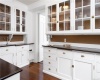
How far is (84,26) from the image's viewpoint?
2.48 m

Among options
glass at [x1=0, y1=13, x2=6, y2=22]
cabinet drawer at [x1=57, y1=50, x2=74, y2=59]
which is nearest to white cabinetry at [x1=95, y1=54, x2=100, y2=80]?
cabinet drawer at [x1=57, y1=50, x2=74, y2=59]

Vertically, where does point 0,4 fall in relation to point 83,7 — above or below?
above

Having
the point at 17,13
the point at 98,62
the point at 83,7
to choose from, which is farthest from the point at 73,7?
the point at 17,13

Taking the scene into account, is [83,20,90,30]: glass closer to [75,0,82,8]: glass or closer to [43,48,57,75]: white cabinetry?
[75,0,82,8]: glass

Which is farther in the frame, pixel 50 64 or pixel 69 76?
pixel 50 64

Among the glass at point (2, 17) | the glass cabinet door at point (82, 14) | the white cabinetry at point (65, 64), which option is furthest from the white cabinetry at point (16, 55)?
the glass cabinet door at point (82, 14)

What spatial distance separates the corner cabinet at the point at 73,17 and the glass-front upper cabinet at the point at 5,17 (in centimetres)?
137

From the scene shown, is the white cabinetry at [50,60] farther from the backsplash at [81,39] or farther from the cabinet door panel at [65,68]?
the backsplash at [81,39]

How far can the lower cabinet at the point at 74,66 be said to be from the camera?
2.05 metres

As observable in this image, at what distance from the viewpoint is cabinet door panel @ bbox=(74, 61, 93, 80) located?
2119mm

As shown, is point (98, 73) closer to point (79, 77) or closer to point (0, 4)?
point (79, 77)

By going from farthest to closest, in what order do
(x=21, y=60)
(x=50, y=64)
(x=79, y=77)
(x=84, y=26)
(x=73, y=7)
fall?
1. (x=21, y=60)
2. (x=50, y=64)
3. (x=73, y=7)
4. (x=84, y=26)
5. (x=79, y=77)

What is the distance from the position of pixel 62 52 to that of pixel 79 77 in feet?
2.49

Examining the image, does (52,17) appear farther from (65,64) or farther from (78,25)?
(65,64)
